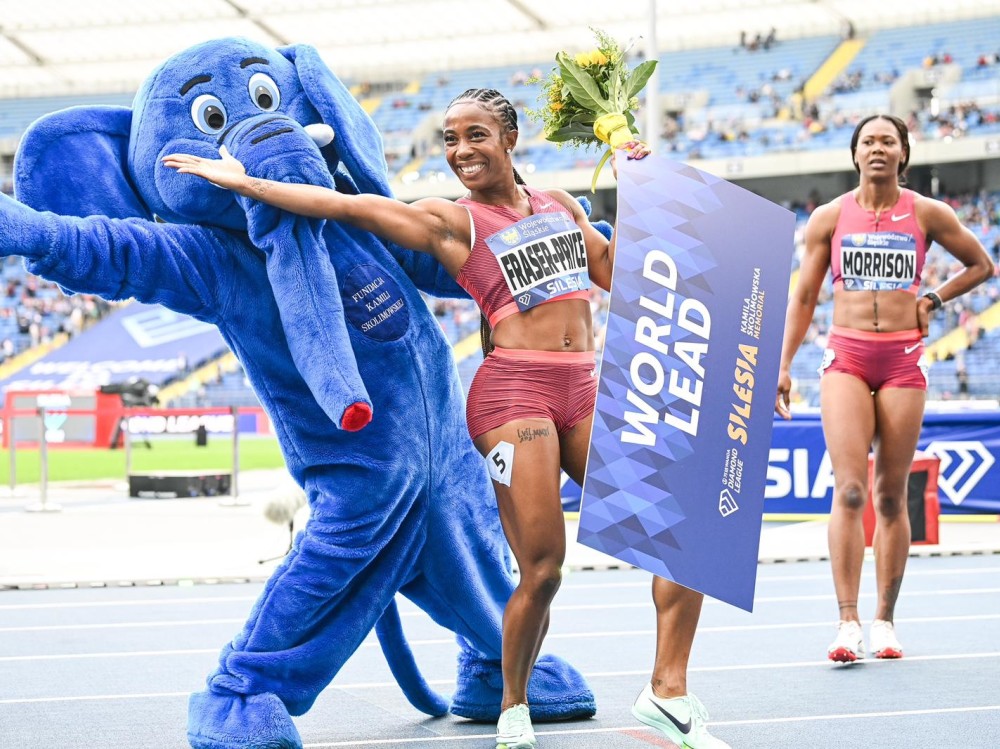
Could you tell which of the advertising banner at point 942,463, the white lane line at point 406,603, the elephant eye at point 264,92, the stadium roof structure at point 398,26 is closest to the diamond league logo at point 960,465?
the advertising banner at point 942,463

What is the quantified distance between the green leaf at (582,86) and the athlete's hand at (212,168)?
3.08 feet

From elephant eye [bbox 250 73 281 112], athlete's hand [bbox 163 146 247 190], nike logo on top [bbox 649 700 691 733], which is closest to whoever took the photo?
nike logo on top [bbox 649 700 691 733]

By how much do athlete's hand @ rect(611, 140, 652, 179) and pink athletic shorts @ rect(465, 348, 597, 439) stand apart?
53cm

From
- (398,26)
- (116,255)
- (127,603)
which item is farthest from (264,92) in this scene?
(398,26)

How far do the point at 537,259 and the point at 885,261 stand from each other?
219 centimetres

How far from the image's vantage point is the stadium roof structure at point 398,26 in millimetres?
37781

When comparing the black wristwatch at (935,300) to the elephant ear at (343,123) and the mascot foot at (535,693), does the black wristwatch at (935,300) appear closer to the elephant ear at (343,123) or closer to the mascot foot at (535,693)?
the mascot foot at (535,693)

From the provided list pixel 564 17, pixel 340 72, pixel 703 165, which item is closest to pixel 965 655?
pixel 703 165

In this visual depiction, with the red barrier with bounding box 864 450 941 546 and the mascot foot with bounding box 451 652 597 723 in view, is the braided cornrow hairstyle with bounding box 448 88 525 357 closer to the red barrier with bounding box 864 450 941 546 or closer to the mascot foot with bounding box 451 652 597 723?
the mascot foot with bounding box 451 652 597 723

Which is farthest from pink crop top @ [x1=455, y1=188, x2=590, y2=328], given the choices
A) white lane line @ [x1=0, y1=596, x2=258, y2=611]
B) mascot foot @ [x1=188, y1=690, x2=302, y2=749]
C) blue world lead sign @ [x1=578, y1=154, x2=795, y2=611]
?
white lane line @ [x1=0, y1=596, x2=258, y2=611]

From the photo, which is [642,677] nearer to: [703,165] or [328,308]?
[328,308]

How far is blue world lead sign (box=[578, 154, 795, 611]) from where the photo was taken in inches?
131

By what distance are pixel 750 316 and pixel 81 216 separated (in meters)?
1.94

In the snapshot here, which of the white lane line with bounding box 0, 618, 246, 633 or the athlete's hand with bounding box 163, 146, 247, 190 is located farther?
the white lane line with bounding box 0, 618, 246, 633
